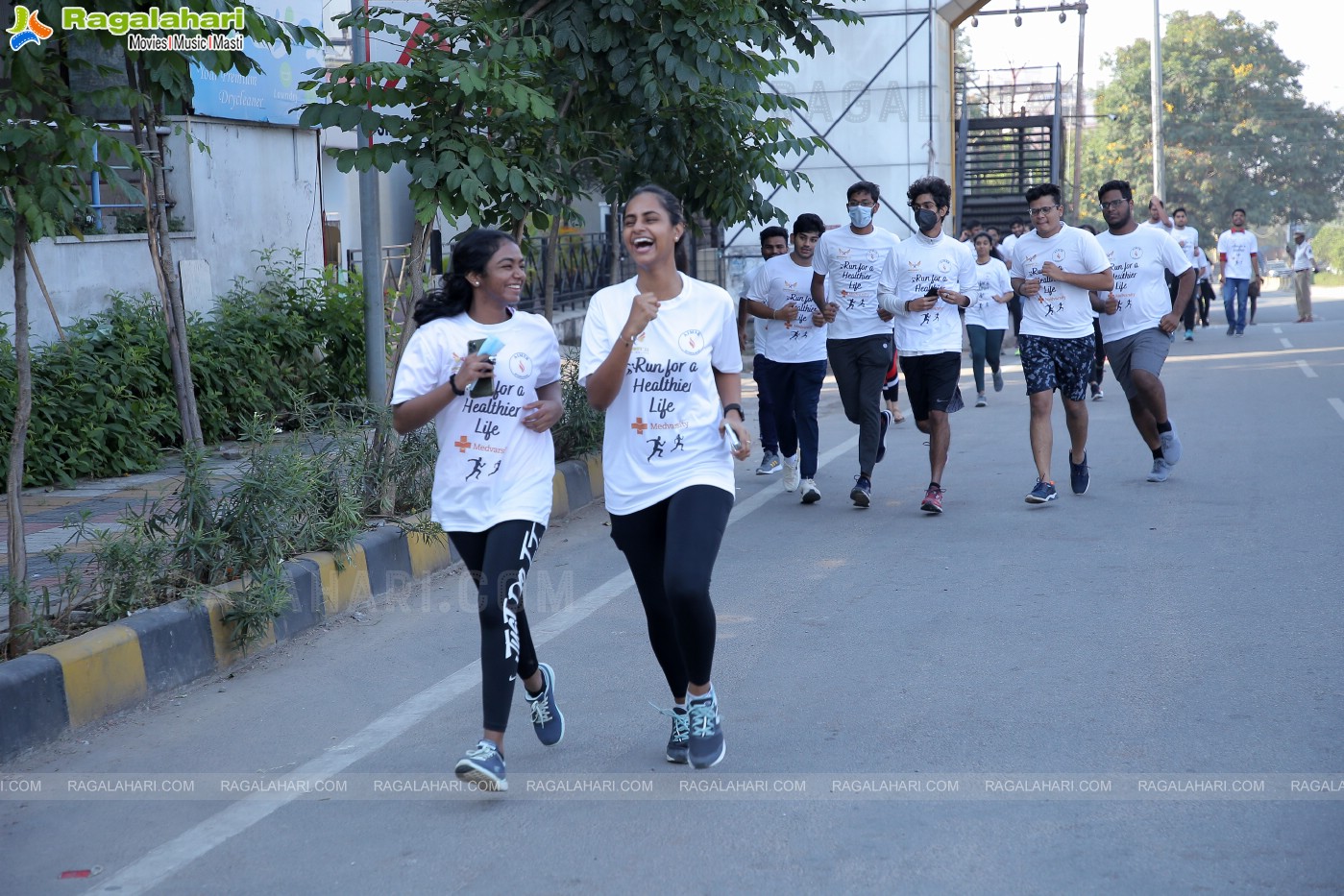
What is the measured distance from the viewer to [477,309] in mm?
4449

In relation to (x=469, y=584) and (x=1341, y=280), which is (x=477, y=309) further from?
(x=1341, y=280)

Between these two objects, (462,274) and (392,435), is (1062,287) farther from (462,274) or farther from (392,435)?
(462,274)

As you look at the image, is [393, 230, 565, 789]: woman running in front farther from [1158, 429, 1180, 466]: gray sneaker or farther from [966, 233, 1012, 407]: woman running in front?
[966, 233, 1012, 407]: woman running in front

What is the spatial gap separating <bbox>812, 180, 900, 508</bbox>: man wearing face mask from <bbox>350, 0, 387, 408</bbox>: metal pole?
278cm

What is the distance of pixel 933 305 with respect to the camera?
8453 millimetres

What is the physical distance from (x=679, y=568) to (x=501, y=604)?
0.54m

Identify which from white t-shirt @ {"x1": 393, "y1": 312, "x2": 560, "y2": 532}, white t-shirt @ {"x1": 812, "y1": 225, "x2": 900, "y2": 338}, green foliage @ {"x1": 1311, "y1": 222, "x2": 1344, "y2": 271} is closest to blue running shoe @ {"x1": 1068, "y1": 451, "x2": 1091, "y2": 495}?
white t-shirt @ {"x1": 812, "y1": 225, "x2": 900, "y2": 338}

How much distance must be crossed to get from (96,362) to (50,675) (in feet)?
16.9

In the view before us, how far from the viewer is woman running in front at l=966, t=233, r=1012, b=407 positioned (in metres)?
14.4

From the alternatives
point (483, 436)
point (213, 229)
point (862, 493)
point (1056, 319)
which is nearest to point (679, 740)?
point (483, 436)

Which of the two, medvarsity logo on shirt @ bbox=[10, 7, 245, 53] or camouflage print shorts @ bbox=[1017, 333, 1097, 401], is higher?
medvarsity logo on shirt @ bbox=[10, 7, 245, 53]

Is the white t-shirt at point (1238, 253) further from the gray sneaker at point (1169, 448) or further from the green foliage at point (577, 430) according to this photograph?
the green foliage at point (577, 430)

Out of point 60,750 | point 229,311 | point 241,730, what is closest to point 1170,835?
point 241,730

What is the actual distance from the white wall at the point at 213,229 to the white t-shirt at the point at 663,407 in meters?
6.94
